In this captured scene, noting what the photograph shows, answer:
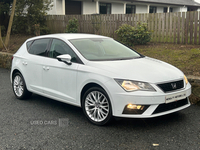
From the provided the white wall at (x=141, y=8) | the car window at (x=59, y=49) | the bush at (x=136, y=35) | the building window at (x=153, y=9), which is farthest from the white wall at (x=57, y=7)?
the car window at (x=59, y=49)

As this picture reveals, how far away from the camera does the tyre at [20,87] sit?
20.3ft

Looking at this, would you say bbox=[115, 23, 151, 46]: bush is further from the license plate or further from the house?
the house

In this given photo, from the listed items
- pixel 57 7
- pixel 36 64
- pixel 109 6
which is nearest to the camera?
pixel 36 64

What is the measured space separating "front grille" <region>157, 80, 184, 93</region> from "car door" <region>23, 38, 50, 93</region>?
2683 mm

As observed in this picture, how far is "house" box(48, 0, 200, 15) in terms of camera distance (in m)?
20.9

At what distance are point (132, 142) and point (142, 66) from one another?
4.81 feet

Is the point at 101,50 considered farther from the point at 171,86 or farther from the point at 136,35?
the point at 136,35

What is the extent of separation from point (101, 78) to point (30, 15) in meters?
14.8

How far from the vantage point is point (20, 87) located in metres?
6.32

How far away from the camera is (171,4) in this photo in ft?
96.8

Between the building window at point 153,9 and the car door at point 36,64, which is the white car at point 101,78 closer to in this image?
the car door at point 36,64

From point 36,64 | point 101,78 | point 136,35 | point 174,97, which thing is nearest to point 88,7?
point 136,35

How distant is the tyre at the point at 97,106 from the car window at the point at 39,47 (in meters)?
1.73

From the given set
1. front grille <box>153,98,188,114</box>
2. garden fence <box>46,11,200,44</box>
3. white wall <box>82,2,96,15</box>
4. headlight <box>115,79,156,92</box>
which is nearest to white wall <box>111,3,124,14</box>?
white wall <box>82,2,96,15</box>
